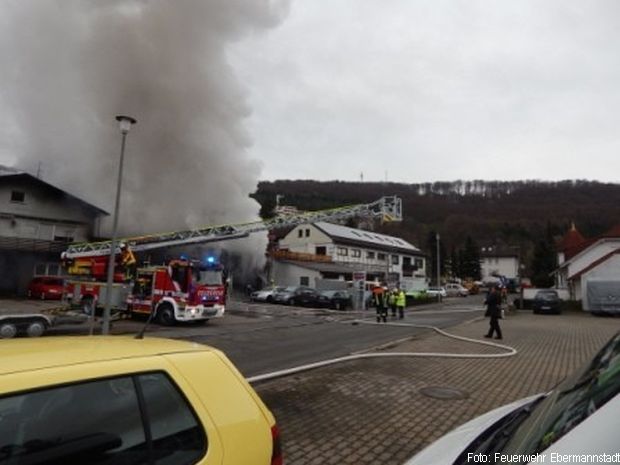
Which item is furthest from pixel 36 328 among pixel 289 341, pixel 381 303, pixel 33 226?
pixel 33 226

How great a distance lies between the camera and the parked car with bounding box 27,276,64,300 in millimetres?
33875

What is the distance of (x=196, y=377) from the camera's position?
2.50 meters

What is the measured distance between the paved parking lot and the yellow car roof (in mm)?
2992

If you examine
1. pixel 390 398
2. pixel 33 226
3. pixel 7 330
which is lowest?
pixel 390 398

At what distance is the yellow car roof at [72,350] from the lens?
79.4 inches

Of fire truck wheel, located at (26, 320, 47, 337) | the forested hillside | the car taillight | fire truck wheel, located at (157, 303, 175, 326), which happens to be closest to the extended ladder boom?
fire truck wheel, located at (157, 303, 175, 326)

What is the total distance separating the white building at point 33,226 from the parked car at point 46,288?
3176 millimetres

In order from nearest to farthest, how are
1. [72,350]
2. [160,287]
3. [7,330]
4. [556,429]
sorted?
1. [556,429]
2. [72,350]
3. [7,330]
4. [160,287]

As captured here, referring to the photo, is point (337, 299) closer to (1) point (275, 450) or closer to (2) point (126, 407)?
(1) point (275, 450)

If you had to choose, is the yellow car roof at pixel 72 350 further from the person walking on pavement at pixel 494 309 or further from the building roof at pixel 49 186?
the building roof at pixel 49 186

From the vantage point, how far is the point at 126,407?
218 cm

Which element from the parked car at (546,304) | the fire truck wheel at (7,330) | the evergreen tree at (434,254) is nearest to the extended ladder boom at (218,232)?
the fire truck wheel at (7,330)

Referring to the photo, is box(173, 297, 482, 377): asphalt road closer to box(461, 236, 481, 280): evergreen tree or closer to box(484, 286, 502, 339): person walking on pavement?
box(484, 286, 502, 339): person walking on pavement

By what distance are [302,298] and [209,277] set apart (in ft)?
56.4
